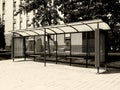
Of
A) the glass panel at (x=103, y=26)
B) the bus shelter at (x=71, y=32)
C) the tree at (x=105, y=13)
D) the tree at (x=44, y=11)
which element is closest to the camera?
the bus shelter at (x=71, y=32)

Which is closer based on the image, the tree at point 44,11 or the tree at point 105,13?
the tree at point 105,13

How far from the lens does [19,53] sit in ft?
64.7

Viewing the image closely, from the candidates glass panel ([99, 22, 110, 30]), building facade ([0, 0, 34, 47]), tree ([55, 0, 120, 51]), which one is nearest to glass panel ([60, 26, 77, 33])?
glass panel ([99, 22, 110, 30])

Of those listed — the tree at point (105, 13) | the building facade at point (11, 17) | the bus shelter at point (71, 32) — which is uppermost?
the building facade at point (11, 17)

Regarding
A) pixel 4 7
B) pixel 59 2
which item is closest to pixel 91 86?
pixel 59 2

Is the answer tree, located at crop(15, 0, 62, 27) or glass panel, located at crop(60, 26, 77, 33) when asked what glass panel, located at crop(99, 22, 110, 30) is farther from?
tree, located at crop(15, 0, 62, 27)

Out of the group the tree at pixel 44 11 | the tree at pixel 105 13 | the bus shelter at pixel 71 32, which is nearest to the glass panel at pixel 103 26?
the bus shelter at pixel 71 32

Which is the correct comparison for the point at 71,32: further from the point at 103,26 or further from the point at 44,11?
the point at 44,11

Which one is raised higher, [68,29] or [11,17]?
[11,17]

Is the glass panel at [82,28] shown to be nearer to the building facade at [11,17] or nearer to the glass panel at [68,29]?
the glass panel at [68,29]

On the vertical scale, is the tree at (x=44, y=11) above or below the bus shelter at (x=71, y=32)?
above

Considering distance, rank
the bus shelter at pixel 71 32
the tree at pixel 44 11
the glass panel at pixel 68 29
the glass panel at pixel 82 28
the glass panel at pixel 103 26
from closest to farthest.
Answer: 1. the bus shelter at pixel 71 32
2. the glass panel at pixel 103 26
3. the glass panel at pixel 82 28
4. the glass panel at pixel 68 29
5. the tree at pixel 44 11

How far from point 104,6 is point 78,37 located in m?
8.89

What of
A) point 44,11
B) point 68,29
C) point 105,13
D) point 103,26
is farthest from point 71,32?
point 44,11
